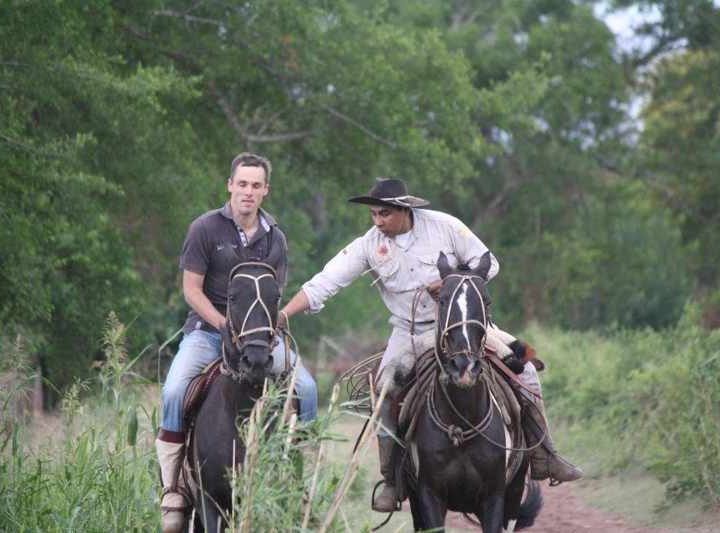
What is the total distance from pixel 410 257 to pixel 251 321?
1.82m

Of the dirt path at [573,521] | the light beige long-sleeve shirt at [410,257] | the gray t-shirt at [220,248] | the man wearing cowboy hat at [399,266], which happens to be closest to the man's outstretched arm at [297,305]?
the man wearing cowboy hat at [399,266]

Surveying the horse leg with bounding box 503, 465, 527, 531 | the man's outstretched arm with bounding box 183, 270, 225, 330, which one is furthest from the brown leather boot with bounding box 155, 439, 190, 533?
the horse leg with bounding box 503, 465, 527, 531

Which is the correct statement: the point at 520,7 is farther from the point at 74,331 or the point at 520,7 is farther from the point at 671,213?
the point at 74,331

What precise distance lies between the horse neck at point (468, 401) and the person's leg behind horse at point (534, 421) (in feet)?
2.03

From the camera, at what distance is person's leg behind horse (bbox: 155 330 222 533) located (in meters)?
9.07

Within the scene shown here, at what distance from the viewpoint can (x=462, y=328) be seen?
29.4 ft

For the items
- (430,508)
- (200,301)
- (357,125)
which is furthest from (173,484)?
(357,125)

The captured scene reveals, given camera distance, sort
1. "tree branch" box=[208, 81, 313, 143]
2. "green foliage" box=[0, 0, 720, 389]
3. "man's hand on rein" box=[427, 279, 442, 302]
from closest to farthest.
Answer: "man's hand on rein" box=[427, 279, 442, 302] < "green foliage" box=[0, 0, 720, 389] < "tree branch" box=[208, 81, 313, 143]

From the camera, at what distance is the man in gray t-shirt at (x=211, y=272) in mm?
9031

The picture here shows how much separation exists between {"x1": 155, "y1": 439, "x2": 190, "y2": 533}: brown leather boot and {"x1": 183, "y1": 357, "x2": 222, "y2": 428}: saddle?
0.17 metres

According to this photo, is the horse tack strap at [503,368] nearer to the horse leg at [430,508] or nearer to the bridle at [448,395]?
the bridle at [448,395]

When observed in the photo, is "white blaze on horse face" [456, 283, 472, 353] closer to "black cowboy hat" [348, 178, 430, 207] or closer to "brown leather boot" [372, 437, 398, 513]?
"black cowboy hat" [348, 178, 430, 207]

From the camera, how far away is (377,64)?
22.0 meters

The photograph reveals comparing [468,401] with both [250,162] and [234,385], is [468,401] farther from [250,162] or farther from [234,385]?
[250,162]
